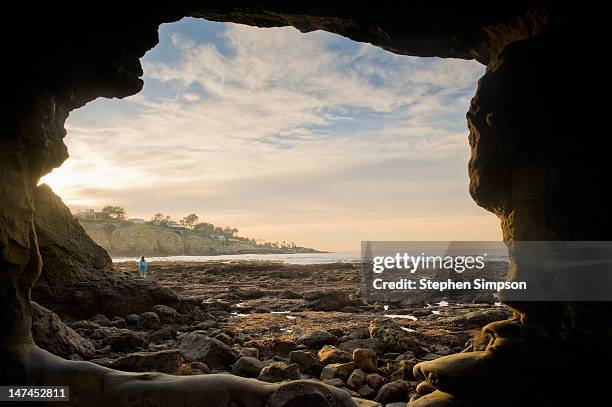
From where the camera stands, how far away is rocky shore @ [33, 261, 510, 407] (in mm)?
5351

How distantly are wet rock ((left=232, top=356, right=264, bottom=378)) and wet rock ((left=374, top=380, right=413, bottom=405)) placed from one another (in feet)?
5.68

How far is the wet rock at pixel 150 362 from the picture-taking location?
488 centimetres

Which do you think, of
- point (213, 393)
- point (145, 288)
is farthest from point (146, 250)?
point (213, 393)

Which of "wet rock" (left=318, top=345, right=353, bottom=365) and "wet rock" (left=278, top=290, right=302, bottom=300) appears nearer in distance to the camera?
"wet rock" (left=318, top=345, right=353, bottom=365)

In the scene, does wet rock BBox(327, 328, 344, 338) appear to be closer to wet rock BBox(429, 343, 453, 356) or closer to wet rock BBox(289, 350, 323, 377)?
wet rock BBox(429, 343, 453, 356)

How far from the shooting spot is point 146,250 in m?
114

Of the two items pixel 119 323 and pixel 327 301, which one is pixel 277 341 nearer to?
pixel 119 323

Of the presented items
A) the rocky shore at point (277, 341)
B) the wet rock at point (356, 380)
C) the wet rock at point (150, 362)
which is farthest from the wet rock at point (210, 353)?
the wet rock at point (356, 380)

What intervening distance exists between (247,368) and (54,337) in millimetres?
2828

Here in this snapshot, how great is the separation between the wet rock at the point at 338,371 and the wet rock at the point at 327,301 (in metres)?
7.35

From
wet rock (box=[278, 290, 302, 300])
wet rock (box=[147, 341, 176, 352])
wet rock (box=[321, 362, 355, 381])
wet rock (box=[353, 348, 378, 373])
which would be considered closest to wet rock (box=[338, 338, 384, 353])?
wet rock (box=[353, 348, 378, 373])

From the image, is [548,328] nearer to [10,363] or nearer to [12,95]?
[10,363]

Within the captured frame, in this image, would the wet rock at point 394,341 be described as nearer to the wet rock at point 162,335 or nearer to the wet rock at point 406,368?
the wet rock at point 406,368

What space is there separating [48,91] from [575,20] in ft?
20.5
